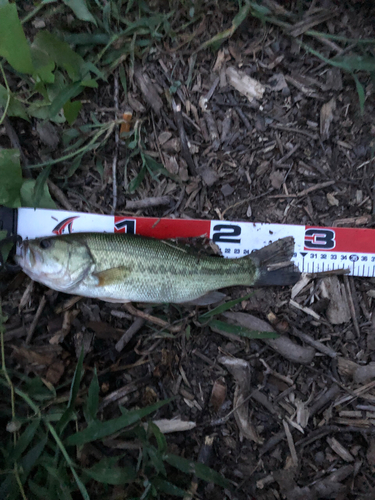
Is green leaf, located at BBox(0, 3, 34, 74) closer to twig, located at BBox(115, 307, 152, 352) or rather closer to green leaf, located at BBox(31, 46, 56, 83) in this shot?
green leaf, located at BBox(31, 46, 56, 83)

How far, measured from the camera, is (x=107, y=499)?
2.68 m

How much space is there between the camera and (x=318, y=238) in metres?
3.23

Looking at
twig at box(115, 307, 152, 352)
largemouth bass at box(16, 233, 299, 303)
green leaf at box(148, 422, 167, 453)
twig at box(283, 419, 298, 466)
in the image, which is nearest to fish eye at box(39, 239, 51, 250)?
largemouth bass at box(16, 233, 299, 303)

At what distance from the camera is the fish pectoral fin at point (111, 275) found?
113 inches

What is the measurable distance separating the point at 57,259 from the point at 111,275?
49 centimetres

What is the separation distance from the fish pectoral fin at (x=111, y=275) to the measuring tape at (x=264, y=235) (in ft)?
1.58

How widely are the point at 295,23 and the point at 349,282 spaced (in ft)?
8.56

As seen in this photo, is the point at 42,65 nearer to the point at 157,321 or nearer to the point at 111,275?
the point at 111,275

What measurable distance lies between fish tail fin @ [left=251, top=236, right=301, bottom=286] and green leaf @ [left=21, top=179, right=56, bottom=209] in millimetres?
2029

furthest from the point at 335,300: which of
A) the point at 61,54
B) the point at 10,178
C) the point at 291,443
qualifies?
the point at 61,54

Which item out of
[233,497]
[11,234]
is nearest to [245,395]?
[233,497]

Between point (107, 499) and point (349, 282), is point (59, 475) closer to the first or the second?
point (107, 499)

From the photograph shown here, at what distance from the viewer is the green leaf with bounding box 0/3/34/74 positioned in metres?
2.53

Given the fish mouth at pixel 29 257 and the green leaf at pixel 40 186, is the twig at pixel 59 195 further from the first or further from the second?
the fish mouth at pixel 29 257
